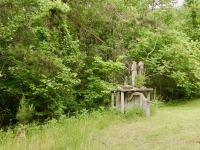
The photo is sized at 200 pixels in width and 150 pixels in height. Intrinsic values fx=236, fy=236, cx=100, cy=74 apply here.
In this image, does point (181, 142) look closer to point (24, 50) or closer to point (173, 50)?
point (24, 50)

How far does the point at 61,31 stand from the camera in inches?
336

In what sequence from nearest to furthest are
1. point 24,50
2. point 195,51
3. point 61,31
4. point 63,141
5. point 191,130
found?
point 63,141 → point 191,130 → point 24,50 → point 61,31 → point 195,51

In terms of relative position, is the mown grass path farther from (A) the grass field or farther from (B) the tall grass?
(B) the tall grass

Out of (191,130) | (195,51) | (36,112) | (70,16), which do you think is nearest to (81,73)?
(70,16)

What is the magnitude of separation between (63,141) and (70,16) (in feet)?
22.3

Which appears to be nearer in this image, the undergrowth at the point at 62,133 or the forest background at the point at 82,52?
the undergrowth at the point at 62,133

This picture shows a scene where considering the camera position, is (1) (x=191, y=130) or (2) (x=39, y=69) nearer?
(1) (x=191, y=130)

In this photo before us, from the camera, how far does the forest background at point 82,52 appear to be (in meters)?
7.19

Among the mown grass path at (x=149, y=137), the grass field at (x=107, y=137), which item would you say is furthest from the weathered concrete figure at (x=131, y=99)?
the mown grass path at (x=149, y=137)

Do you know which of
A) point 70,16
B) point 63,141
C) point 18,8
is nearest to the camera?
point 63,141

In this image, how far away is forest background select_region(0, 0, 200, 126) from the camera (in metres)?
7.19

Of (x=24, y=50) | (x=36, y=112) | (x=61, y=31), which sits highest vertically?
(x=61, y=31)

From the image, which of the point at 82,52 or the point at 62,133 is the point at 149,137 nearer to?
the point at 62,133

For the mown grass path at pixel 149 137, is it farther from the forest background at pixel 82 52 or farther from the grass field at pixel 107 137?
the forest background at pixel 82 52
